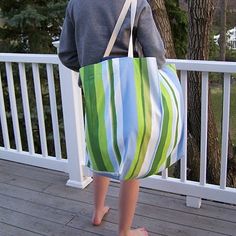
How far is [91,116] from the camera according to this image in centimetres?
169

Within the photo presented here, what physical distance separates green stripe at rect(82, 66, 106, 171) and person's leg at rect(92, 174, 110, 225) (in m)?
0.48

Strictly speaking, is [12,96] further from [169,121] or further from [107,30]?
[169,121]

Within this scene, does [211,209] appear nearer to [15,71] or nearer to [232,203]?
[232,203]

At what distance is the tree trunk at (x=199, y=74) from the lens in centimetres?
426

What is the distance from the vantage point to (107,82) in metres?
1.63

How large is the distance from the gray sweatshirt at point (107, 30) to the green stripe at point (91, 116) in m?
0.14

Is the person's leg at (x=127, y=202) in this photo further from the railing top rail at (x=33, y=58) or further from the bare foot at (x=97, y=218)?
the railing top rail at (x=33, y=58)

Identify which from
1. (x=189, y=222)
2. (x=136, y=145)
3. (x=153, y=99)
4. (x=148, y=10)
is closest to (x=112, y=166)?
(x=136, y=145)

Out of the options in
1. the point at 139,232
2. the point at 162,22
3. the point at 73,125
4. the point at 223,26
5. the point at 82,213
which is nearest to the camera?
the point at 139,232

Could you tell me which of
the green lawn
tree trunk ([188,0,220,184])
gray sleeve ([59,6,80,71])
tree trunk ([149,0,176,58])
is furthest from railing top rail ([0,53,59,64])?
the green lawn

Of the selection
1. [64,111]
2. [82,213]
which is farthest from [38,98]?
[82,213]

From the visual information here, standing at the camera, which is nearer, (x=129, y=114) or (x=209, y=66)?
Answer: (x=129, y=114)

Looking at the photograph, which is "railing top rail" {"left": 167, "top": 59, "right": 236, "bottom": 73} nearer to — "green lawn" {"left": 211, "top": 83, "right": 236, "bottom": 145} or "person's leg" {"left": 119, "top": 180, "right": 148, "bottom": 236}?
"person's leg" {"left": 119, "top": 180, "right": 148, "bottom": 236}

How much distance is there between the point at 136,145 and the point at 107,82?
0.29 metres
